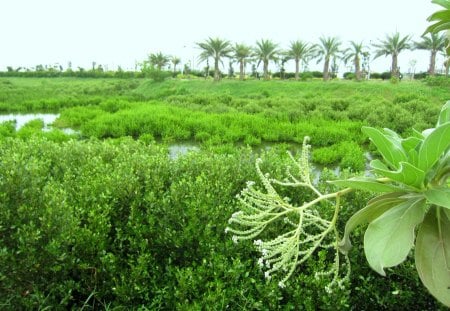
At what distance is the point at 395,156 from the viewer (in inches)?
29.8

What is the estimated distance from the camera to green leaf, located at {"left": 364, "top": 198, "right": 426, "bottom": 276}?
655mm

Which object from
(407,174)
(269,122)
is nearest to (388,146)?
(407,174)

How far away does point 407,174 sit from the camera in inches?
27.5

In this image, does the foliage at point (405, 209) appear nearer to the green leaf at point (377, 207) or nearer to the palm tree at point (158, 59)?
the green leaf at point (377, 207)

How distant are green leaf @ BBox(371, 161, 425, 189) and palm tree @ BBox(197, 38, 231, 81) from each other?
Result: 3069 centimetres

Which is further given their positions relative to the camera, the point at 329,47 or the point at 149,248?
the point at 329,47

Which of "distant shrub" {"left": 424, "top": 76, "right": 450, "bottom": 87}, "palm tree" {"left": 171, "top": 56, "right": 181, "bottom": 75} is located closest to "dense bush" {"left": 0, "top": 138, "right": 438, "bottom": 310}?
"distant shrub" {"left": 424, "top": 76, "right": 450, "bottom": 87}

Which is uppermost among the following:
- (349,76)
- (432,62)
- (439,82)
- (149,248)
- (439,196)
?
(432,62)

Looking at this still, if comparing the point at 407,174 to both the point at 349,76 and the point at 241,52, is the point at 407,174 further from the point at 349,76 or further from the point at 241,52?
the point at 349,76

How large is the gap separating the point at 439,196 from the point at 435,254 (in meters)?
0.15

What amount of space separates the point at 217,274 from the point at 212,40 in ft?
100.0

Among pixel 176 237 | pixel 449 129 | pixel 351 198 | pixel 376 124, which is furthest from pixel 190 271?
pixel 376 124

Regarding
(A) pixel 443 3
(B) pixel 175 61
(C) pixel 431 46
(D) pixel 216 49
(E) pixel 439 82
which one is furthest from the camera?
(B) pixel 175 61

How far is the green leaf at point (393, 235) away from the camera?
0.66m
